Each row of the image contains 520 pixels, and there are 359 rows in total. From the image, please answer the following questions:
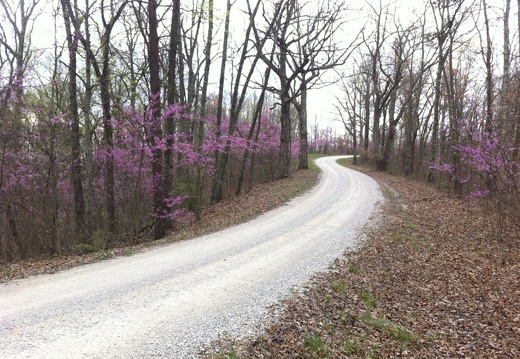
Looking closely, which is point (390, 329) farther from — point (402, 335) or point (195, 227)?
point (195, 227)

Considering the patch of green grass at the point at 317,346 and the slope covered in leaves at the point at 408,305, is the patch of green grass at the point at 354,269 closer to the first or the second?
the slope covered in leaves at the point at 408,305

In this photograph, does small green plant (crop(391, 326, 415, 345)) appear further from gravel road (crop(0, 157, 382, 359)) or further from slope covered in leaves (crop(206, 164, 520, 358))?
gravel road (crop(0, 157, 382, 359))

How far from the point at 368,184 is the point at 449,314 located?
14041 mm

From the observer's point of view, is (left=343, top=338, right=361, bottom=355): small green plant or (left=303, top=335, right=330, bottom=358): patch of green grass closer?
(left=303, top=335, right=330, bottom=358): patch of green grass

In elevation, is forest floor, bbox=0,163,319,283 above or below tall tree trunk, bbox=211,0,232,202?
below

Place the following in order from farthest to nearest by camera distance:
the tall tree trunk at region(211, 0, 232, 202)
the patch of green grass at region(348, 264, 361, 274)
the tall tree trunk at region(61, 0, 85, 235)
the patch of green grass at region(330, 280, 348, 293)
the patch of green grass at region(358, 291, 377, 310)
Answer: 1. the tall tree trunk at region(211, 0, 232, 202)
2. the tall tree trunk at region(61, 0, 85, 235)
3. the patch of green grass at region(348, 264, 361, 274)
4. the patch of green grass at region(330, 280, 348, 293)
5. the patch of green grass at region(358, 291, 377, 310)

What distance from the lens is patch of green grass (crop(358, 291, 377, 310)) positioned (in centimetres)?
542

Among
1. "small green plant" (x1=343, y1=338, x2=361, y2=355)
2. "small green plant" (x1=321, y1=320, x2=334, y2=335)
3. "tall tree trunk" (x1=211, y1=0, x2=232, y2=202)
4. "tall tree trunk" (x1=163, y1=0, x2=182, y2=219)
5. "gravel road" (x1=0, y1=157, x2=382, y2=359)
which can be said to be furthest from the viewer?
"tall tree trunk" (x1=211, y1=0, x2=232, y2=202)

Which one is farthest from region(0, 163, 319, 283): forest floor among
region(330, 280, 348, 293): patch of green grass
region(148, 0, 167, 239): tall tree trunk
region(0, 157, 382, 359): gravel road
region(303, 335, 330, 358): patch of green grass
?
region(303, 335, 330, 358): patch of green grass

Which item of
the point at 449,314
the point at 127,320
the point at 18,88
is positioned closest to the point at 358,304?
the point at 449,314

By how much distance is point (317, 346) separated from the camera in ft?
13.5

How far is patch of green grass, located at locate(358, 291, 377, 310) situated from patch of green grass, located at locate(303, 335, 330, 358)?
149cm

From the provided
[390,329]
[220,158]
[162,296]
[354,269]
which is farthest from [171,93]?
[390,329]

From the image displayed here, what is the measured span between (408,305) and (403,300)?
0.16 meters
